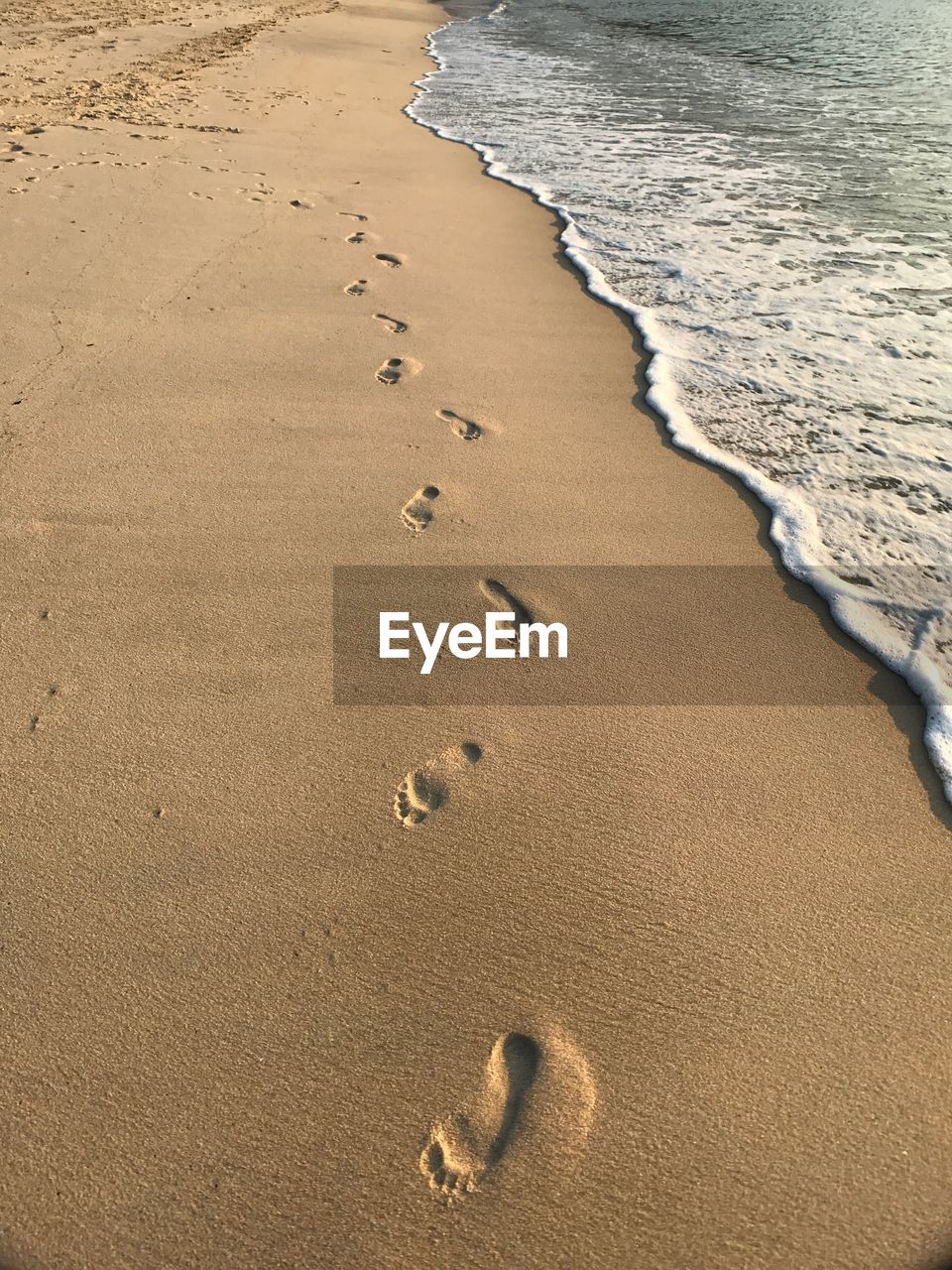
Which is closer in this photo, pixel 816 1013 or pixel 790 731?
pixel 816 1013

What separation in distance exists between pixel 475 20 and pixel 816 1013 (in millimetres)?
17748

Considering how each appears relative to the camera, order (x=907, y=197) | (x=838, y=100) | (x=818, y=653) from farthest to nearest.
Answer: (x=838, y=100), (x=907, y=197), (x=818, y=653)

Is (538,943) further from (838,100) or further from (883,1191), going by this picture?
(838,100)

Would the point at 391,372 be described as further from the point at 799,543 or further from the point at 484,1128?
the point at 484,1128

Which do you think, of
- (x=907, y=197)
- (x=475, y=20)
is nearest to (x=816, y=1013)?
(x=907, y=197)

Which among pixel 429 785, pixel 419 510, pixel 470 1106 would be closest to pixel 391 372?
pixel 419 510

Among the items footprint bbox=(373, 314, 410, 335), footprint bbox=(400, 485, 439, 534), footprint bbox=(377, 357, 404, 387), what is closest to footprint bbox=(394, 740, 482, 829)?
footprint bbox=(400, 485, 439, 534)

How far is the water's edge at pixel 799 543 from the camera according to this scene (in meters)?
2.29

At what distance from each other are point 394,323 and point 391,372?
0.48 m

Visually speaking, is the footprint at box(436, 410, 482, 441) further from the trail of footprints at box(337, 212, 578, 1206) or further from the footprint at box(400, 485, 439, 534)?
the trail of footprints at box(337, 212, 578, 1206)

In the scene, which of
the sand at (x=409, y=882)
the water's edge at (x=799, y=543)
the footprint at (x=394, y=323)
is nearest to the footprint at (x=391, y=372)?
the sand at (x=409, y=882)

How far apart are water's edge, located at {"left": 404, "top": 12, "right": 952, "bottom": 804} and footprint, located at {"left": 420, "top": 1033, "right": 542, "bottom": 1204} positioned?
1.20 meters

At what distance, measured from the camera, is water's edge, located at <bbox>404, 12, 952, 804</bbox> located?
2.29 metres

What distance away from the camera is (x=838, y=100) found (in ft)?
31.4
